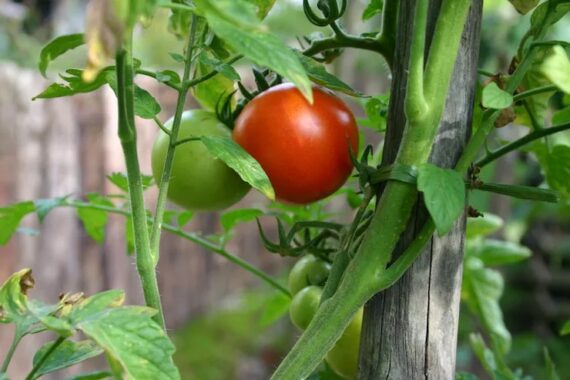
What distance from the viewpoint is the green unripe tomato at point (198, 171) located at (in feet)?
1.85

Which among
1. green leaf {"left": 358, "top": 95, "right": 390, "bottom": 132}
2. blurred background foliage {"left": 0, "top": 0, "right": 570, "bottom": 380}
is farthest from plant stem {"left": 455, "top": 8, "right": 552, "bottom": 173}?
blurred background foliage {"left": 0, "top": 0, "right": 570, "bottom": 380}

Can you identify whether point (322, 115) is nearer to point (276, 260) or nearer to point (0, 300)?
point (0, 300)

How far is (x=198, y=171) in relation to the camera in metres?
0.56

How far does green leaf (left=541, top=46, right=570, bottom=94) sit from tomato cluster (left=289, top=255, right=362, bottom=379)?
0.29 metres

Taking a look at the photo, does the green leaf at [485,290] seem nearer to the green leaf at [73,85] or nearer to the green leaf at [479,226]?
the green leaf at [479,226]

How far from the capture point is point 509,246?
0.87m

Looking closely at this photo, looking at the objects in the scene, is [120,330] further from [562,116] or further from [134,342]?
[562,116]

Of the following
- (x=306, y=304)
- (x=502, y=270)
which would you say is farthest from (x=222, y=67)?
(x=502, y=270)

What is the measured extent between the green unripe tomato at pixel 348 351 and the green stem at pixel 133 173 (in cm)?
20

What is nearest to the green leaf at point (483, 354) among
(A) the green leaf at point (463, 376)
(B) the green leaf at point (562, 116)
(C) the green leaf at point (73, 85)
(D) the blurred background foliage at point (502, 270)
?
(A) the green leaf at point (463, 376)

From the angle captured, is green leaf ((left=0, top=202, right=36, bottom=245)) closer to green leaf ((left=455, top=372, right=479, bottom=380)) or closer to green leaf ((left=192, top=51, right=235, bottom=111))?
green leaf ((left=192, top=51, right=235, bottom=111))

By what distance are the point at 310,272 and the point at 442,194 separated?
0.24 meters

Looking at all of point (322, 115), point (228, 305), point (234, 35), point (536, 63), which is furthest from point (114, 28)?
point (228, 305)

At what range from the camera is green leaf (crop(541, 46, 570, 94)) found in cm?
38
